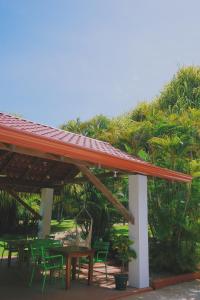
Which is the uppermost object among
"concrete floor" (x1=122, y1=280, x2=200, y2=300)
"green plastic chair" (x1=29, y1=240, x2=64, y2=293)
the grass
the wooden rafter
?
the wooden rafter

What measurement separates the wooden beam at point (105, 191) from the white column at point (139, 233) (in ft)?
0.64

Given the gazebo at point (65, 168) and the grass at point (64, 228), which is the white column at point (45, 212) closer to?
the gazebo at point (65, 168)

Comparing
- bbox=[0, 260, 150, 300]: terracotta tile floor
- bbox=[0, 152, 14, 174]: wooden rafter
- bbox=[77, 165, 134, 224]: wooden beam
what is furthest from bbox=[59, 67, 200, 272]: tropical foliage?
bbox=[0, 152, 14, 174]: wooden rafter

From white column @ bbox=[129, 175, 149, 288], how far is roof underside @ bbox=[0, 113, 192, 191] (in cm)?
44

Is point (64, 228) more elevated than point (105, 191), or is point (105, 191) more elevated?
point (105, 191)

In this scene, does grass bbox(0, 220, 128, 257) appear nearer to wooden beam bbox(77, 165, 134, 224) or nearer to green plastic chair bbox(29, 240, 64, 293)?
wooden beam bbox(77, 165, 134, 224)

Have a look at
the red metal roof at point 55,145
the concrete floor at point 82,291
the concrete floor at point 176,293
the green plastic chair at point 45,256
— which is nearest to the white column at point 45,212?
the concrete floor at point 82,291

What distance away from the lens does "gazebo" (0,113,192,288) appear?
519 cm

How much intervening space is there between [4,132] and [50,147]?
86cm

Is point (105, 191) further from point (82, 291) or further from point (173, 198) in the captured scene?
Result: point (173, 198)

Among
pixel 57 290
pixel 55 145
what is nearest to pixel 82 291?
pixel 57 290

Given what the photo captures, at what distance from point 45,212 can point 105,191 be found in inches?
199

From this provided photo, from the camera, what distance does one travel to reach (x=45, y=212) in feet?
38.8

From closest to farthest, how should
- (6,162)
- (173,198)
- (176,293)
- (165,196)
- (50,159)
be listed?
(50,159), (176,293), (173,198), (165,196), (6,162)
